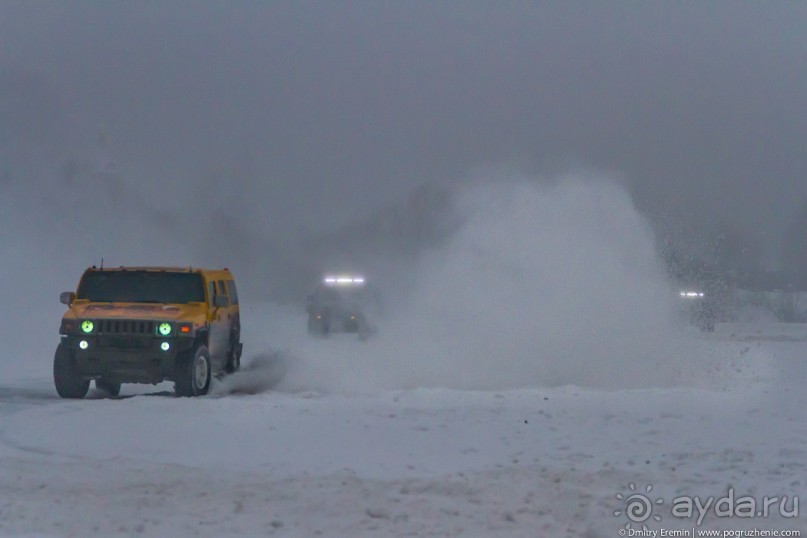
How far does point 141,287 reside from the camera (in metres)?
15.1

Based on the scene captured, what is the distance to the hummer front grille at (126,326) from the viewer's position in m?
14.2

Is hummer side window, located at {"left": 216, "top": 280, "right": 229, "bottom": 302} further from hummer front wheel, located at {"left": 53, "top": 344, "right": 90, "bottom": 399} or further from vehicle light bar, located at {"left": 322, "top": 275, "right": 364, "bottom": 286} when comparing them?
vehicle light bar, located at {"left": 322, "top": 275, "right": 364, "bottom": 286}

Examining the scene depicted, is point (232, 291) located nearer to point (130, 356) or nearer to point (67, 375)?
point (130, 356)

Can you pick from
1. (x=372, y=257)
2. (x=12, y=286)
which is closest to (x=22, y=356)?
(x=12, y=286)

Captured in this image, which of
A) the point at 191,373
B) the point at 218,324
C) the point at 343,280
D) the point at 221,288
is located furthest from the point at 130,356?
the point at 343,280

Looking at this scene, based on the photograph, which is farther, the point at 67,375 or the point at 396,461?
the point at 67,375

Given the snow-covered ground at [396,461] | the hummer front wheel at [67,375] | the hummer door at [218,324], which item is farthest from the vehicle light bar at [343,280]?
the hummer front wheel at [67,375]

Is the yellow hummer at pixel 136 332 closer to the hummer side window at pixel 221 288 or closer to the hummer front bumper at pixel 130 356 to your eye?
the hummer front bumper at pixel 130 356

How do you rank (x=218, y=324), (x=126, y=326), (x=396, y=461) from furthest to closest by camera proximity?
(x=218, y=324), (x=126, y=326), (x=396, y=461)

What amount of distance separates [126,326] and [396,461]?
6554mm

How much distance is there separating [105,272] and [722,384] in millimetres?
10344

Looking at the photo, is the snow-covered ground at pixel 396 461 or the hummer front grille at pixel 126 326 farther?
the hummer front grille at pixel 126 326

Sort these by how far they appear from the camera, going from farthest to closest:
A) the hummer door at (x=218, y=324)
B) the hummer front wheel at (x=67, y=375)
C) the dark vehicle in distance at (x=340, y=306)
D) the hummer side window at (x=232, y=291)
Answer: the dark vehicle in distance at (x=340, y=306) < the hummer side window at (x=232, y=291) < the hummer door at (x=218, y=324) < the hummer front wheel at (x=67, y=375)

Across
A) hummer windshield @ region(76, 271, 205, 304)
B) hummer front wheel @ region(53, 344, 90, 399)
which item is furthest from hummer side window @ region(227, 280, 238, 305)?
hummer front wheel @ region(53, 344, 90, 399)
